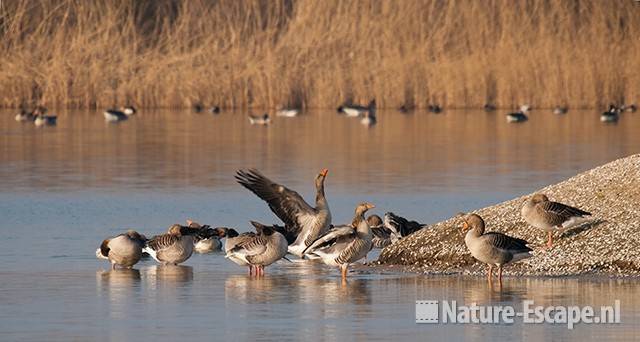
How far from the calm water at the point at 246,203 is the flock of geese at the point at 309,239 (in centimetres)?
23

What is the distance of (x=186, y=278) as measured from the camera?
571 inches

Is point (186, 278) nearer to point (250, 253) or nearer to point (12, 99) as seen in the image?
point (250, 253)

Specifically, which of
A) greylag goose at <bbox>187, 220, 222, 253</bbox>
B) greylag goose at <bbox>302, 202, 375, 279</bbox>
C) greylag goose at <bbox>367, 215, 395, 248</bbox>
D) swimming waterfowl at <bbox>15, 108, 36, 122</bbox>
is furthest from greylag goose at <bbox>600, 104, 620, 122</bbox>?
greylag goose at <bbox>302, 202, 375, 279</bbox>

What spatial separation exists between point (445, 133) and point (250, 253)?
79.0 ft

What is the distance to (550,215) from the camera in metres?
14.5

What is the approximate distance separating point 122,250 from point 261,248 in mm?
1532

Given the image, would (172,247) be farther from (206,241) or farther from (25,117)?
(25,117)

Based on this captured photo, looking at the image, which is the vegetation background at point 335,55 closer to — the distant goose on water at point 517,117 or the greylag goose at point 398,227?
the distant goose on water at point 517,117

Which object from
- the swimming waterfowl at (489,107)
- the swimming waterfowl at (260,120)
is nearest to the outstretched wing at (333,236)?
the swimming waterfowl at (260,120)

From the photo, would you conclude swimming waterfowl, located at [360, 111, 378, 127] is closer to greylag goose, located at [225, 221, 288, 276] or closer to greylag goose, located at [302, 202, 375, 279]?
greylag goose, located at [225, 221, 288, 276]

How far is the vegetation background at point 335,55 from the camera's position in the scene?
43781 millimetres

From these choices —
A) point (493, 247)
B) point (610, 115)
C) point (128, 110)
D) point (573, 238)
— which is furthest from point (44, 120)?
point (493, 247)

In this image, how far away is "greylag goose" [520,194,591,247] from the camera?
14.5 meters

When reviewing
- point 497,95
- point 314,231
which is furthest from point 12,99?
point 314,231
